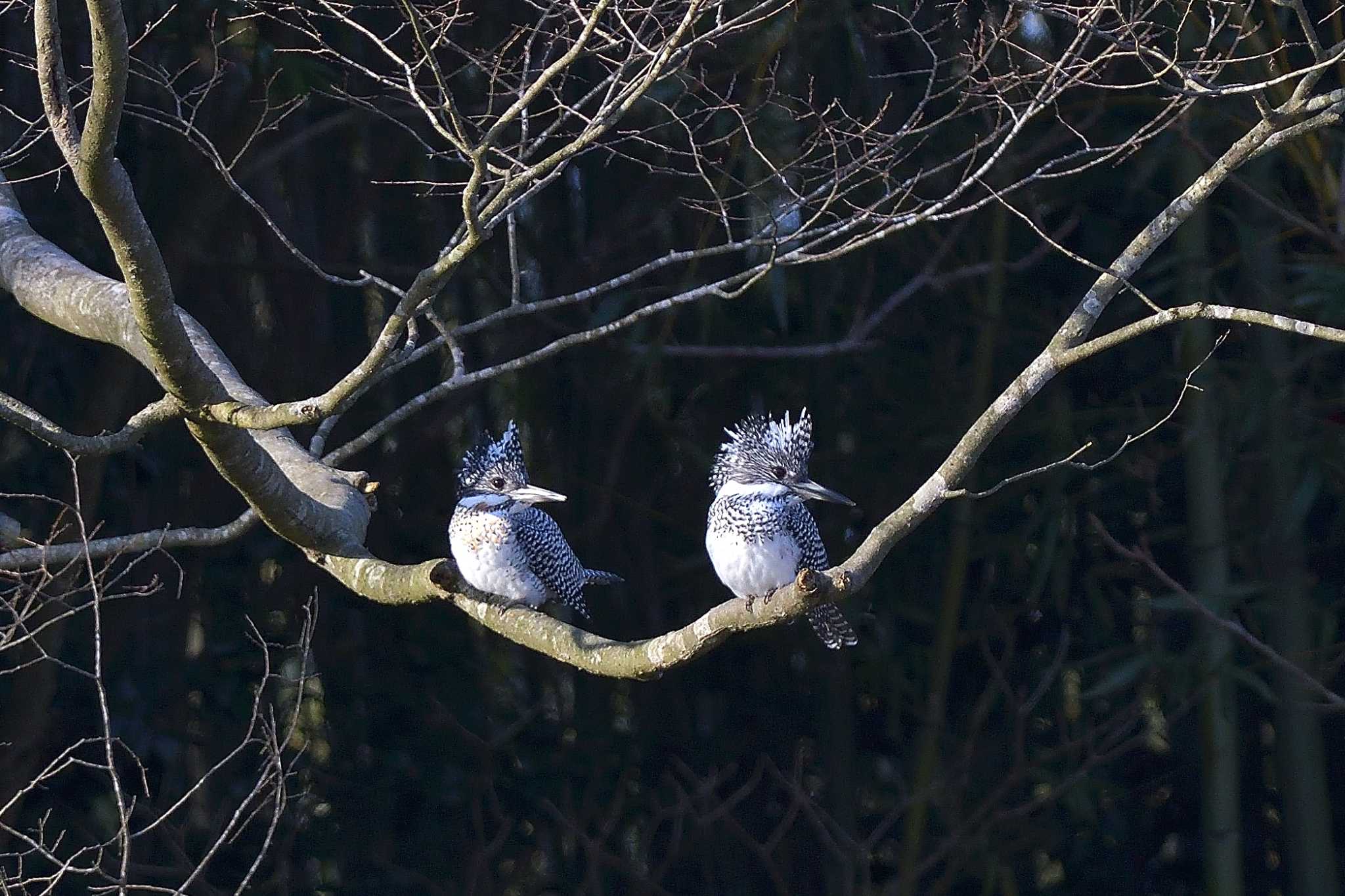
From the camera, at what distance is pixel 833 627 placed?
3.14 m

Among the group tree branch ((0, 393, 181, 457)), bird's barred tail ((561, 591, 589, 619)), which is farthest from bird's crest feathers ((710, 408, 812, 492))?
tree branch ((0, 393, 181, 457))

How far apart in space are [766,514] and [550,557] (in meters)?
0.49

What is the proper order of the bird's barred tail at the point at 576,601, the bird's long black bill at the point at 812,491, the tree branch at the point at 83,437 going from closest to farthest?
the tree branch at the point at 83,437 < the bird's long black bill at the point at 812,491 < the bird's barred tail at the point at 576,601

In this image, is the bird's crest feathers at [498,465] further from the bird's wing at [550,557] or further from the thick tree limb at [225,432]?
the thick tree limb at [225,432]

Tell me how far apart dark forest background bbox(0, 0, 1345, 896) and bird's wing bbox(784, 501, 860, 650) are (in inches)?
22.5

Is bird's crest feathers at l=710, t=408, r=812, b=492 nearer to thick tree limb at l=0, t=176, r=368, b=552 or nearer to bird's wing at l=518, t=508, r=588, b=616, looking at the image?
bird's wing at l=518, t=508, r=588, b=616

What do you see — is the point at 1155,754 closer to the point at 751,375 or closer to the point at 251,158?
the point at 751,375

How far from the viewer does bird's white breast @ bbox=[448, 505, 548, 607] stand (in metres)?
3.08

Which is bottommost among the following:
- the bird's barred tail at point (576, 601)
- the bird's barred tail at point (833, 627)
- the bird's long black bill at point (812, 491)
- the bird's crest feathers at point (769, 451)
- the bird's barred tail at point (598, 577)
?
the bird's barred tail at point (833, 627)

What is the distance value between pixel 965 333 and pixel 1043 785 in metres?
1.13

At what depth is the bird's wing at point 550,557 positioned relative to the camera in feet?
10.2

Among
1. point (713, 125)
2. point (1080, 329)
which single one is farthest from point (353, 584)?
point (713, 125)

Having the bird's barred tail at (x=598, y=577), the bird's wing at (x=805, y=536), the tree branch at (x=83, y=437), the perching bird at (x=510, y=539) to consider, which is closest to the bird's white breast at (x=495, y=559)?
the perching bird at (x=510, y=539)

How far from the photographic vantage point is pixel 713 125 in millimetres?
3383
